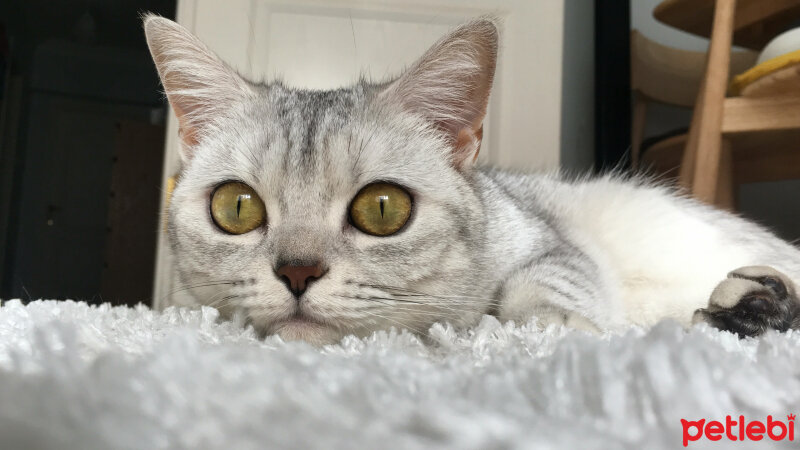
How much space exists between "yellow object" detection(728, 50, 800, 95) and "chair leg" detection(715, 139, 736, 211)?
0.18 m

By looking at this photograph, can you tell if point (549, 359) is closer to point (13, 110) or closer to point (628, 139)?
point (628, 139)

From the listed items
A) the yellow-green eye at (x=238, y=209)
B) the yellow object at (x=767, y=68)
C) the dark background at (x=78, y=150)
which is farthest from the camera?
the dark background at (x=78, y=150)

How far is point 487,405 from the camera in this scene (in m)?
0.33

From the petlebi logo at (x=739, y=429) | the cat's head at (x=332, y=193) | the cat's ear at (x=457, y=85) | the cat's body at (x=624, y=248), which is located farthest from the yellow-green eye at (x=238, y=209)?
the petlebi logo at (x=739, y=429)

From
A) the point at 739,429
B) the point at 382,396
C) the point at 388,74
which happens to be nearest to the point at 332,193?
Result: the point at 382,396

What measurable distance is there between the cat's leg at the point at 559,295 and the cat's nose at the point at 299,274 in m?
0.31

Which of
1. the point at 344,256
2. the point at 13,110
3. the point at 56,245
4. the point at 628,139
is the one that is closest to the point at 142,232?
the point at 56,245

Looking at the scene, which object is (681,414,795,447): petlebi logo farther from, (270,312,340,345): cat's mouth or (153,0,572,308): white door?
(153,0,572,308): white door

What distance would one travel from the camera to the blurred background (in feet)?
6.75

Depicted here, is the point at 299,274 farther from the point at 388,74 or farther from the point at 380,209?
the point at 388,74

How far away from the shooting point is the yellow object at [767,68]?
1278 mm

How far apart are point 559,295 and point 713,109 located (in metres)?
1.05

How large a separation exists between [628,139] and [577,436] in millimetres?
2217

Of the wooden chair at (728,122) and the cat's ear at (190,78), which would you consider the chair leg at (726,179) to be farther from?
the cat's ear at (190,78)
